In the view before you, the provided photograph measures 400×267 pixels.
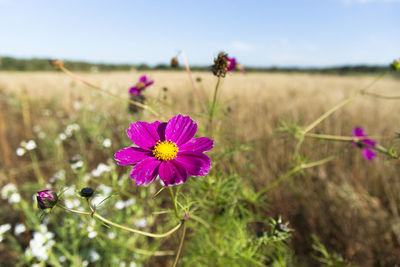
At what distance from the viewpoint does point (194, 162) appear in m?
0.63

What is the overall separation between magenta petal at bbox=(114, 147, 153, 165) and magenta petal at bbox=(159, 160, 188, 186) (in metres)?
0.07

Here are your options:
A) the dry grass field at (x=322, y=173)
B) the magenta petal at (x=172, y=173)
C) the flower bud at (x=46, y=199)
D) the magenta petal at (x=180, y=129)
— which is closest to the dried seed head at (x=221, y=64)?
the dry grass field at (x=322, y=173)

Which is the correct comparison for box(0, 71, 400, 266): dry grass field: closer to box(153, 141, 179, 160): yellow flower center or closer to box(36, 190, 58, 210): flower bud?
box(153, 141, 179, 160): yellow flower center

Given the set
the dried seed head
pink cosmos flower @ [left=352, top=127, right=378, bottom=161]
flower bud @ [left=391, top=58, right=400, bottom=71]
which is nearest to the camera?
the dried seed head

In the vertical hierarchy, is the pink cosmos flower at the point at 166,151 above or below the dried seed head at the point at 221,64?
below

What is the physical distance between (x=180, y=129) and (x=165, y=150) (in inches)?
3.0

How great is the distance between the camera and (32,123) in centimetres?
376

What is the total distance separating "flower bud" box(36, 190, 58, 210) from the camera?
58 centimetres

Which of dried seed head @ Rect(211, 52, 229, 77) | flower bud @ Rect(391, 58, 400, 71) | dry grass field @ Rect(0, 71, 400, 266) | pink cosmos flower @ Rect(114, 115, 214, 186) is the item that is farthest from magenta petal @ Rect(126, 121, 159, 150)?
flower bud @ Rect(391, 58, 400, 71)

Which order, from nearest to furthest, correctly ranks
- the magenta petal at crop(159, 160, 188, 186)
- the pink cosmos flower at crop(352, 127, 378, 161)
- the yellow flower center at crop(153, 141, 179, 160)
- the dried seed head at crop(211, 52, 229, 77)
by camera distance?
the magenta petal at crop(159, 160, 188, 186), the yellow flower center at crop(153, 141, 179, 160), the dried seed head at crop(211, 52, 229, 77), the pink cosmos flower at crop(352, 127, 378, 161)

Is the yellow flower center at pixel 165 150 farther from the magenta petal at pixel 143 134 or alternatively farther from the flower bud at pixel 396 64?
the flower bud at pixel 396 64

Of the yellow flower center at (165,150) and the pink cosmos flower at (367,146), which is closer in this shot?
the yellow flower center at (165,150)

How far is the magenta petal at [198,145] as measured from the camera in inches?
24.9

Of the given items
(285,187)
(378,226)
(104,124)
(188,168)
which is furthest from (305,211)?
(104,124)
